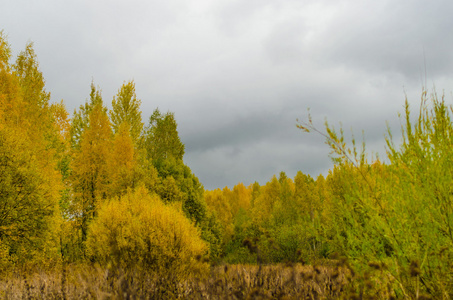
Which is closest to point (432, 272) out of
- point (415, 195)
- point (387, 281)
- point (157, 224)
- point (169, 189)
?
point (387, 281)

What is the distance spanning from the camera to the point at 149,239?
12406mm

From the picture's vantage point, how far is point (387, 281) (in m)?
5.19

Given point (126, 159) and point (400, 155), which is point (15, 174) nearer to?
point (126, 159)

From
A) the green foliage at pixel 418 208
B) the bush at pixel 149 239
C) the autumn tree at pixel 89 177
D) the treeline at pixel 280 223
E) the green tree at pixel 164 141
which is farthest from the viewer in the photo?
the green tree at pixel 164 141

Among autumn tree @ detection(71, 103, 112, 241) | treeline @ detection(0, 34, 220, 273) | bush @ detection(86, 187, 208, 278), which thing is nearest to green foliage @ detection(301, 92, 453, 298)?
treeline @ detection(0, 34, 220, 273)

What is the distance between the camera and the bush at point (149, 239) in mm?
12133

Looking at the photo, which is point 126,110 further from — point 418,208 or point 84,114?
point 418,208

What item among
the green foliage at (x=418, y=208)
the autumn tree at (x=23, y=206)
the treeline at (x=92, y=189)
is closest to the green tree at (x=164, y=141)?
the treeline at (x=92, y=189)

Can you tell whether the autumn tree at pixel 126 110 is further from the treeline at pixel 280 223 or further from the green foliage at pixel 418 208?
the green foliage at pixel 418 208

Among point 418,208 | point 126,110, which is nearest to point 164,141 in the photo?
point 126,110

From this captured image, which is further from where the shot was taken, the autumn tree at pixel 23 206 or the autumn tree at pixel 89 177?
the autumn tree at pixel 89 177

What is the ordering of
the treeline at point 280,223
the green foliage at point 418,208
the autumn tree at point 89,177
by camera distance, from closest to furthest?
the green foliage at point 418,208
the autumn tree at point 89,177
the treeline at point 280,223

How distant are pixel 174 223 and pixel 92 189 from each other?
10.9 meters

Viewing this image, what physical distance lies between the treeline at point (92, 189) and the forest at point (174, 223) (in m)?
0.07
